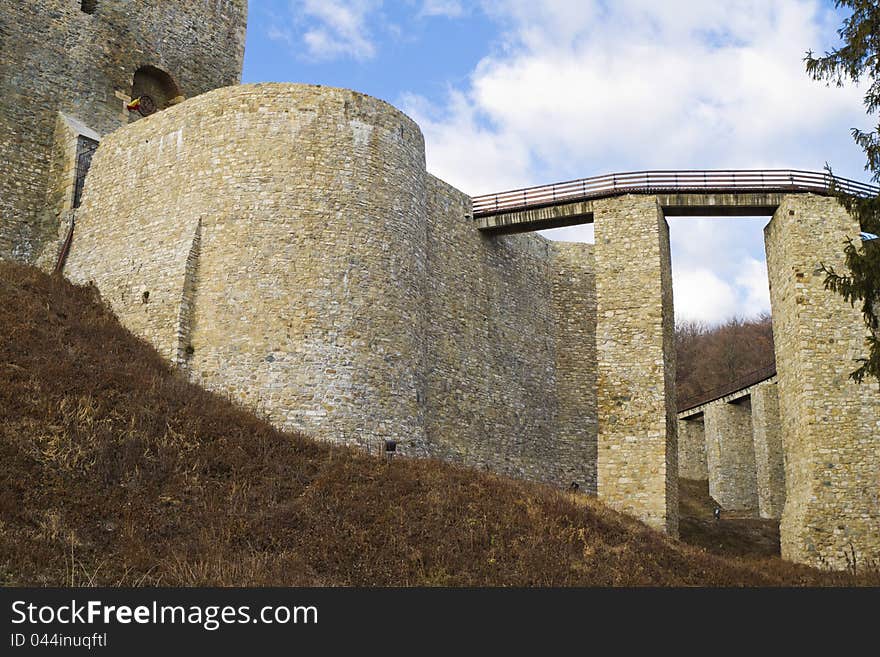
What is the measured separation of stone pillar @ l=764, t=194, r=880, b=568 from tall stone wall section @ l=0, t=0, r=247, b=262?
16507mm

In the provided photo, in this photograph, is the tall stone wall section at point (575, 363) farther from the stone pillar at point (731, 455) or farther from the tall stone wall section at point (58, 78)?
the tall stone wall section at point (58, 78)

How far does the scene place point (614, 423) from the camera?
21.2 meters

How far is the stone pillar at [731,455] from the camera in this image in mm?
35000

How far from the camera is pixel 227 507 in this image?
45.5 feet

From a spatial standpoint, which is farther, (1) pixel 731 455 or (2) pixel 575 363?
(1) pixel 731 455

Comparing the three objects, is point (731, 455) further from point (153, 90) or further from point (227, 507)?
point (227, 507)

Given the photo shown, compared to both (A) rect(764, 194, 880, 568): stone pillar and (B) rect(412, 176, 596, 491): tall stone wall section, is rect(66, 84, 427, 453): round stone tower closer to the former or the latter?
(B) rect(412, 176, 596, 491): tall stone wall section

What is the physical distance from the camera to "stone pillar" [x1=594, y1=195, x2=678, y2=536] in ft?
67.2

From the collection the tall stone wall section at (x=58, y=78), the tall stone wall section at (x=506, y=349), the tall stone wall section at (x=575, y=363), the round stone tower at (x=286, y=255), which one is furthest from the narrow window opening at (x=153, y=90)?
the tall stone wall section at (x=575, y=363)

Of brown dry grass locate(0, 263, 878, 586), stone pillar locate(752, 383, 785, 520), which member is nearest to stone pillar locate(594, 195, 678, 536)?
brown dry grass locate(0, 263, 878, 586)

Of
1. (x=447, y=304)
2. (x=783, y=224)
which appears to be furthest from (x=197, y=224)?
(x=783, y=224)

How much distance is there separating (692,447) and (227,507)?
31803mm

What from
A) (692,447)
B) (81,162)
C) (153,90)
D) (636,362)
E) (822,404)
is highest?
(153,90)

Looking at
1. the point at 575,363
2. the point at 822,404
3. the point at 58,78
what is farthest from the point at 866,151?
the point at 58,78
